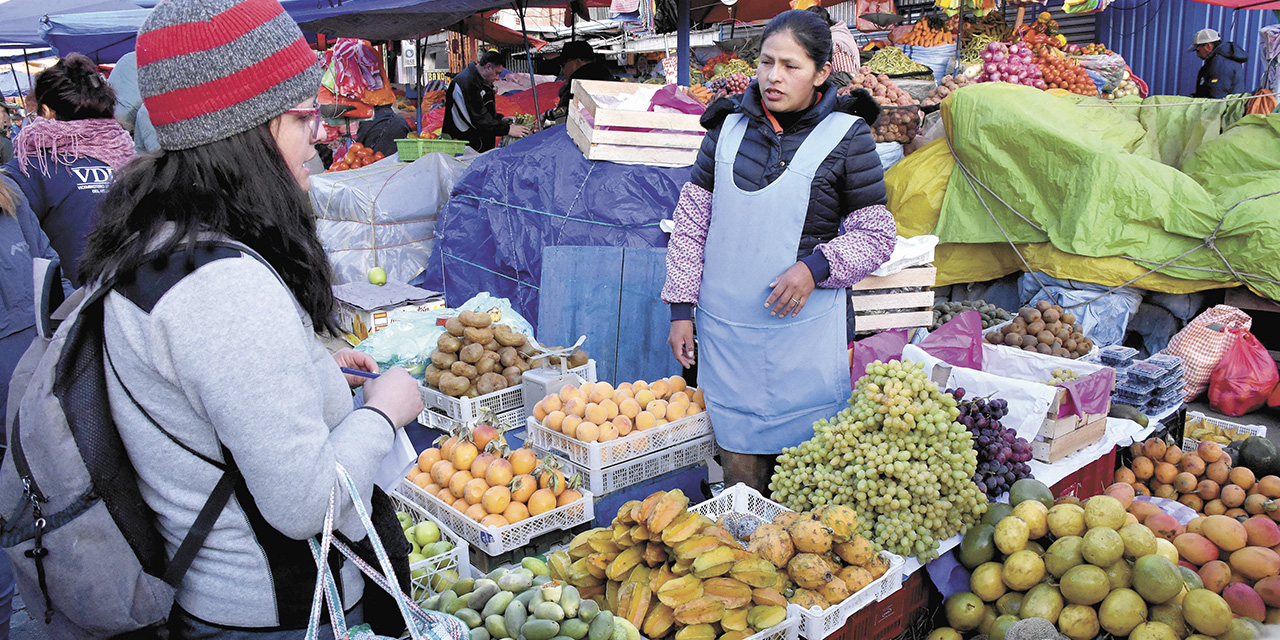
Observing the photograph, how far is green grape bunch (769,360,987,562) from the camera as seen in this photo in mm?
2473

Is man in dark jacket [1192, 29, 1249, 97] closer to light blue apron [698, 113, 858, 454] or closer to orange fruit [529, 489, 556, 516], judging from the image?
light blue apron [698, 113, 858, 454]

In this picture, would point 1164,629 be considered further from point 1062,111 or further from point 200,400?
point 1062,111

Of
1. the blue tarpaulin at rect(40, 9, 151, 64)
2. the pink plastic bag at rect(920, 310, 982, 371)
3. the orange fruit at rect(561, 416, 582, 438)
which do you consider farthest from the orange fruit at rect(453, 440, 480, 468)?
the blue tarpaulin at rect(40, 9, 151, 64)

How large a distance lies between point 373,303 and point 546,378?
7.74ft

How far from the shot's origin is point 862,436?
2.57 meters

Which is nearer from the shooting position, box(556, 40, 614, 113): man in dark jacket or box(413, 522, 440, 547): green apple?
box(413, 522, 440, 547): green apple

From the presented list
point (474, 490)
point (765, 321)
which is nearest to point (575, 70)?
point (765, 321)

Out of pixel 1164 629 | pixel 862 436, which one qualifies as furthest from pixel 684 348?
pixel 1164 629

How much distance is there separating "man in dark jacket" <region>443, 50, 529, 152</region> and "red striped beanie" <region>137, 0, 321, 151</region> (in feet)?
24.2

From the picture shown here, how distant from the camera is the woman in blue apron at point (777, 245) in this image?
8.95 ft

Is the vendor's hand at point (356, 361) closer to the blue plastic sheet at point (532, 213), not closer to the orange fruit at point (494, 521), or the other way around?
the orange fruit at point (494, 521)

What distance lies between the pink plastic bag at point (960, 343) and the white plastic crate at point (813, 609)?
147 centimetres

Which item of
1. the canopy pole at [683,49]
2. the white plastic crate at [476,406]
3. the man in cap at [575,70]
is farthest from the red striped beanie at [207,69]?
the man in cap at [575,70]

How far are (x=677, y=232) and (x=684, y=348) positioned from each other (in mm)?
446
